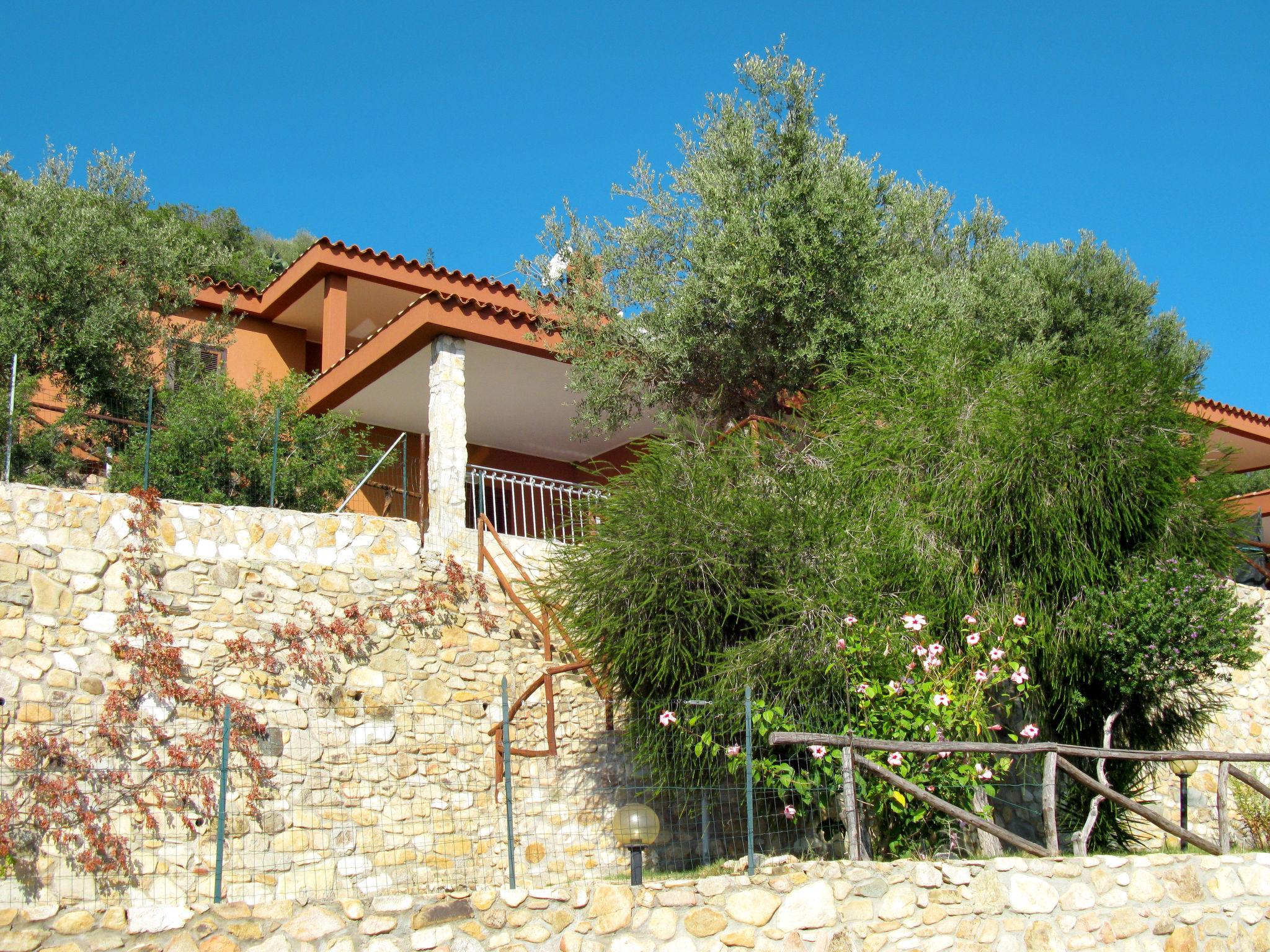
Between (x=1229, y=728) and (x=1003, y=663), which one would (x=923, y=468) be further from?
(x=1229, y=728)

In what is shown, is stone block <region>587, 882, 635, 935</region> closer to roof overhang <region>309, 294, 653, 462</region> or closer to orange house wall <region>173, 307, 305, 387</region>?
roof overhang <region>309, 294, 653, 462</region>

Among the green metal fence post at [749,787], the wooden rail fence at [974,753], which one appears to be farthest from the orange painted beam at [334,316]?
the wooden rail fence at [974,753]

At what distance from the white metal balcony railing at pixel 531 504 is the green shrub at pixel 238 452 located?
1.59 m

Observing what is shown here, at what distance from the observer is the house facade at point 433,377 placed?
12172 millimetres

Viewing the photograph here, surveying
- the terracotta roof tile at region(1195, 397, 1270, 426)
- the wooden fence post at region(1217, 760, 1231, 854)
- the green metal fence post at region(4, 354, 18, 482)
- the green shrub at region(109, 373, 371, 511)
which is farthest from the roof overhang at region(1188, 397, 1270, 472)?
the green metal fence post at region(4, 354, 18, 482)

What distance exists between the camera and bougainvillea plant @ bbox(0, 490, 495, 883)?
7695 mm

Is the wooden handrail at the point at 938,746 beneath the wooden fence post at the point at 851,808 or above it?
above

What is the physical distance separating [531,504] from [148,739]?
23.6 feet

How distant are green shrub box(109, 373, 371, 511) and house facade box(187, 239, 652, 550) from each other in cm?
89

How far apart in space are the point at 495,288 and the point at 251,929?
10290 mm

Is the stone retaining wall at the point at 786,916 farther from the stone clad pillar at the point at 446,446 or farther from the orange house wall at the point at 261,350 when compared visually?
the orange house wall at the point at 261,350

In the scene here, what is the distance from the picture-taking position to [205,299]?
52.2 ft

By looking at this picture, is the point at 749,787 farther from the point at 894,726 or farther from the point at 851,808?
the point at 894,726

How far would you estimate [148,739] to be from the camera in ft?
27.6
